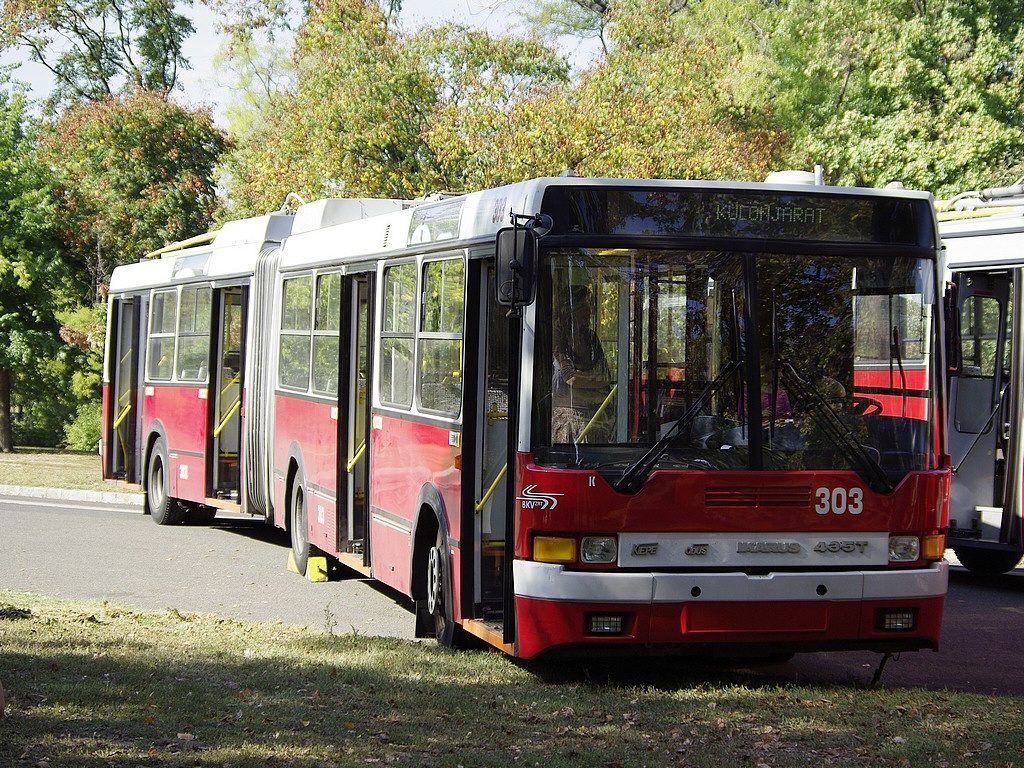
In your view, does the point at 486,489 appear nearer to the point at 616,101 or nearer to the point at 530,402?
the point at 530,402

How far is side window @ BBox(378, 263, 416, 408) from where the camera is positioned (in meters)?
10.6

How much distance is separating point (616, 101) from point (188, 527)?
11054 millimetres

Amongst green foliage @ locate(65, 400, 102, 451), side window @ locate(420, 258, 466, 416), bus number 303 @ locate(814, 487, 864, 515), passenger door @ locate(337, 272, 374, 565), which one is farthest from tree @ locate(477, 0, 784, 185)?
green foliage @ locate(65, 400, 102, 451)

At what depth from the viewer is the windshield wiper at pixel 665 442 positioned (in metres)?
8.10

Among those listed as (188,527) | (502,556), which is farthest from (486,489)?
(188,527)

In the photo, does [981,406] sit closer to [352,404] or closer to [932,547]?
[932,547]

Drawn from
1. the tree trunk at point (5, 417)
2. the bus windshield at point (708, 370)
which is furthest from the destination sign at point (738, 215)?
the tree trunk at point (5, 417)

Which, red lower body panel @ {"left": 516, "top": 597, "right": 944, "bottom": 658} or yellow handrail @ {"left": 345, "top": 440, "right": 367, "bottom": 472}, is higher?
yellow handrail @ {"left": 345, "top": 440, "right": 367, "bottom": 472}

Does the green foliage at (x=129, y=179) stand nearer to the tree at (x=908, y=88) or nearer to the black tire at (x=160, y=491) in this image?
the tree at (x=908, y=88)

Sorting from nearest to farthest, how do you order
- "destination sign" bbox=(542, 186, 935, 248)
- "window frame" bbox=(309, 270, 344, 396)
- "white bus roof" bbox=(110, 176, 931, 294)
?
"destination sign" bbox=(542, 186, 935, 248), "white bus roof" bbox=(110, 176, 931, 294), "window frame" bbox=(309, 270, 344, 396)

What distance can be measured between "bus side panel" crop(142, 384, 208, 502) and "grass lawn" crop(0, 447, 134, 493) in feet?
13.6

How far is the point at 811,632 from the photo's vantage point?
8398 mm

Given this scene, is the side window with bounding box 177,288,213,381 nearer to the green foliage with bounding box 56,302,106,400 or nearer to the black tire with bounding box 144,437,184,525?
the black tire with bounding box 144,437,184,525

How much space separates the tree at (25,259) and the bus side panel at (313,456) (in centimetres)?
1889
